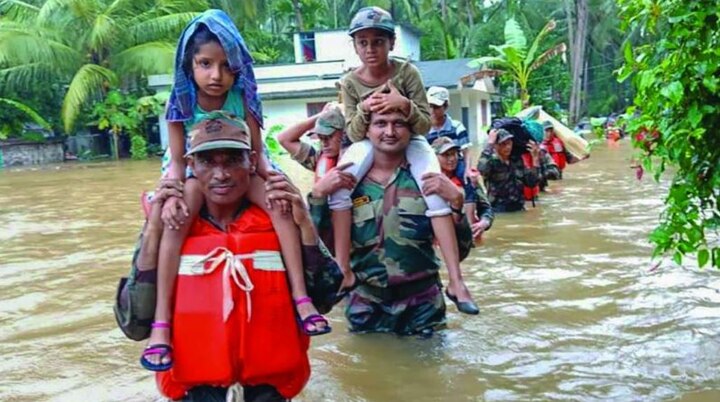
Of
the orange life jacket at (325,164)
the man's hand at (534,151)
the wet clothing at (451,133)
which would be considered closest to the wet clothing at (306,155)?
the orange life jacket at (325,164)

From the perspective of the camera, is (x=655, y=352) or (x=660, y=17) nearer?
(x=660, y=17)

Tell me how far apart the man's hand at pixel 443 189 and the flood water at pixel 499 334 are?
36.5 inches

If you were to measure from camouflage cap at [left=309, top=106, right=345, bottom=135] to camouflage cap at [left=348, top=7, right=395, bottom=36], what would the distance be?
1075 millimetres

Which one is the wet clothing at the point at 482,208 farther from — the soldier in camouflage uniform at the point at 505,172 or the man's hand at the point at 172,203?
the man's hand at the point at 172,203

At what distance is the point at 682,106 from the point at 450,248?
170 centimetres

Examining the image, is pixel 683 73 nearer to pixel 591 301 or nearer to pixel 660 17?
pixel 660 17

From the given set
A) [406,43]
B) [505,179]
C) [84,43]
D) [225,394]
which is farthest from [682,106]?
[406,43]

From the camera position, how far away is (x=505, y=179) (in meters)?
10.1

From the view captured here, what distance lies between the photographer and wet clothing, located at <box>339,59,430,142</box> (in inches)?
185

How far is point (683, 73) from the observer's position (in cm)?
312

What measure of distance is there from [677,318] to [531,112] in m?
7.35

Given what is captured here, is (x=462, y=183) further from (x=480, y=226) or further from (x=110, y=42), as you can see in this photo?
(x=110, y=42)

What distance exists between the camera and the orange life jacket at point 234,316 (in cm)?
299

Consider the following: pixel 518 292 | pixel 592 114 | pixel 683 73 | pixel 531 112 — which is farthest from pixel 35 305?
pixel 592 114
